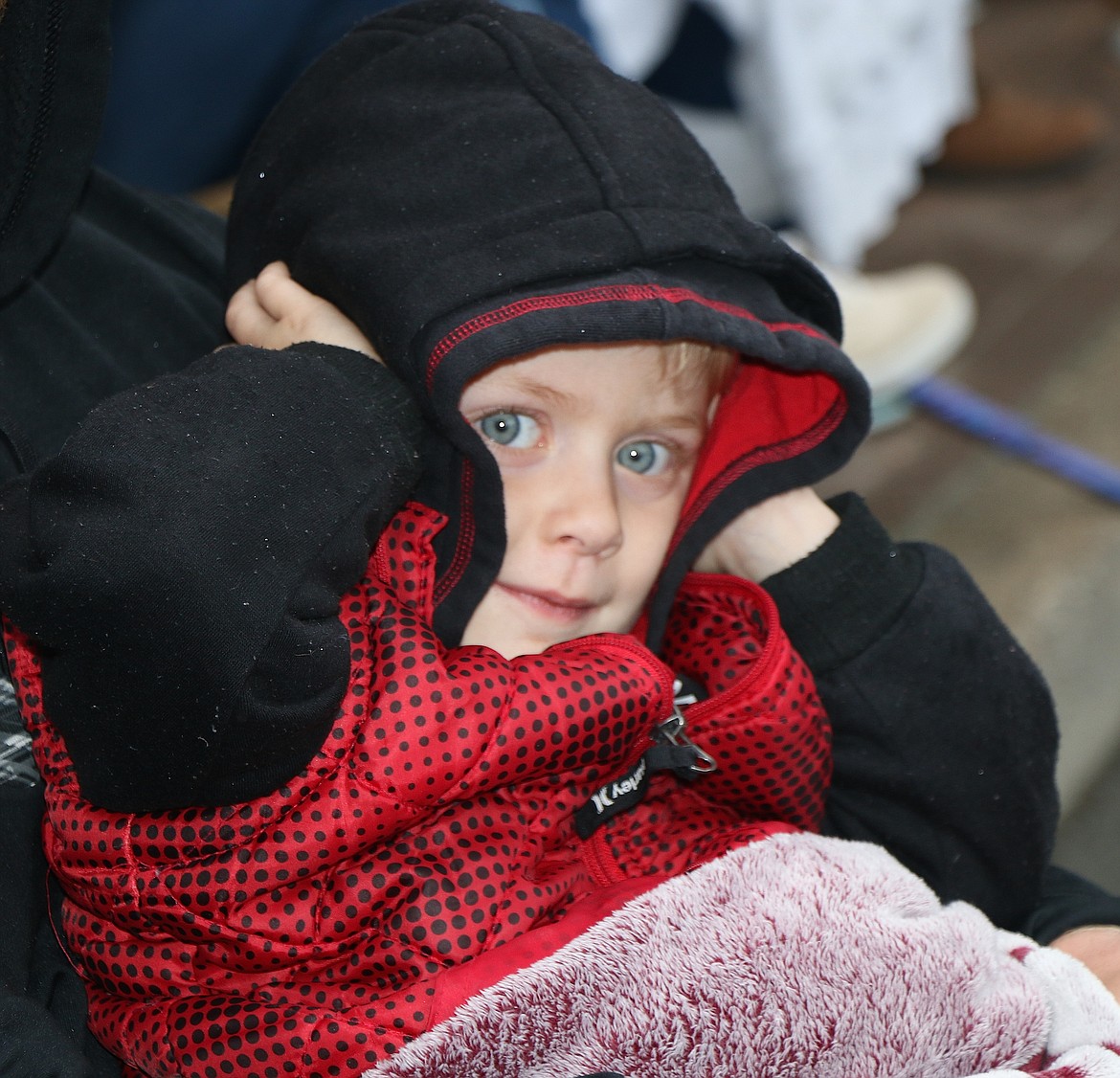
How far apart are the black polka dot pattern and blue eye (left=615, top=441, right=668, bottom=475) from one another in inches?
6.0

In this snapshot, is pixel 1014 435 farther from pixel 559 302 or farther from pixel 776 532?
pixel 559 302

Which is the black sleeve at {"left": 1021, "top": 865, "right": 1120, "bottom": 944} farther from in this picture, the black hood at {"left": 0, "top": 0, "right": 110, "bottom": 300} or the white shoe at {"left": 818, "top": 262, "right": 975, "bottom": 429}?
the white shoe at {"left": 818, "top": 262, "right": 975, "bottom": 429}

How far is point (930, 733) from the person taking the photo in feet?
3.01

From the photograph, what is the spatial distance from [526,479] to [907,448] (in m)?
1.43

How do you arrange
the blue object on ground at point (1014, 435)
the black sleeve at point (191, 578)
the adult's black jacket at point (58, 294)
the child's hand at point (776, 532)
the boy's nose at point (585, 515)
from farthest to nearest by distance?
the blue object on ground at point (1014, 435) < the child's hand at point (776, 532) < the boy's nose at point (585, 515) < the adult's black jacket at point (58, 294) < the black sleeve at point (191, 578)

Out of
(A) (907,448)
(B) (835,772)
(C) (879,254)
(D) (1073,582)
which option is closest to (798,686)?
(B) (835,772)

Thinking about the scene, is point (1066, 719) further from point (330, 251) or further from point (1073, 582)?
point (330, 251)

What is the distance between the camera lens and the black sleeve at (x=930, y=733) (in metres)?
0.92

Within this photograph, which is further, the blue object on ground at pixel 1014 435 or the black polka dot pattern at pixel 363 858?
the blue object on ground at pixel 1014 435

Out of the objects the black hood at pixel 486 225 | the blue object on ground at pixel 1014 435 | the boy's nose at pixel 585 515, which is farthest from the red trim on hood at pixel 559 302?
the blue object on ground at pixel 1014 435

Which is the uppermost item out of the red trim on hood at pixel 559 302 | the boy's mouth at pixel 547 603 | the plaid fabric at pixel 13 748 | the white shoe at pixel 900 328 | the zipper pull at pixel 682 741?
the red trim on hood at pixel 559 302

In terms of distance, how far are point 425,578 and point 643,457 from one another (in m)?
0.19

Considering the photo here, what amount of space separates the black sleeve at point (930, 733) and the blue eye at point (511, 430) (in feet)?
0.72

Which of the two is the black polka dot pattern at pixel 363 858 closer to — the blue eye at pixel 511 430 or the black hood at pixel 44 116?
the blue eye at pixel 511 430
